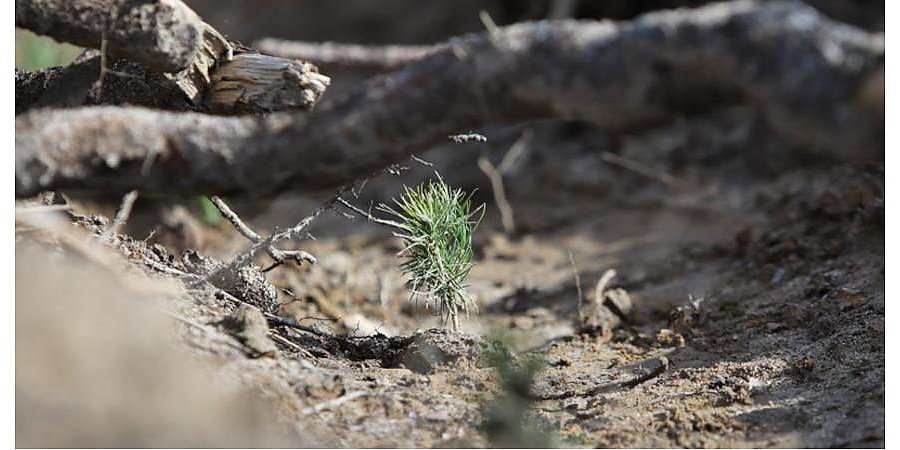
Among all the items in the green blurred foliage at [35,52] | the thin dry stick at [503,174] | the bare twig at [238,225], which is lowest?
the bare twig at [238,225]

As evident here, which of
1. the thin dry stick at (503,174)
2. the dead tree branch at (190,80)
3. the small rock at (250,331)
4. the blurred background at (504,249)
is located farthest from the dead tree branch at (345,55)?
the small rock at (250,331)

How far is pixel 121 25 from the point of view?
2.38m

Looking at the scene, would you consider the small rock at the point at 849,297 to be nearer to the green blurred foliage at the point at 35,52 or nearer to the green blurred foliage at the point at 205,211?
the green blurred foliage at the point at 205,211

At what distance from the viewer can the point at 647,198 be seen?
220 inches

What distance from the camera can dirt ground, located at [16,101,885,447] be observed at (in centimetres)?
182

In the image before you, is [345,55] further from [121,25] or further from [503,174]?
[121,25]

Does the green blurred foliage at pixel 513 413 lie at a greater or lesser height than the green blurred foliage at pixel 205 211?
lesser

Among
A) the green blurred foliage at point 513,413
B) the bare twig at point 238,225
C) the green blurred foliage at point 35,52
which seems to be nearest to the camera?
the green blurred foliage at point 513,413

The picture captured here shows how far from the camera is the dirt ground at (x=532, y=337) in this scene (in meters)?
1.82

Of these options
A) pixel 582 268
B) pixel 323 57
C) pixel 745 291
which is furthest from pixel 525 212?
pixel 745 291

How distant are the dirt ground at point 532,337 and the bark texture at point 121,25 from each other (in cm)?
48

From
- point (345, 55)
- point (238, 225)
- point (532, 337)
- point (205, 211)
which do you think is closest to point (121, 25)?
point (238, 225)

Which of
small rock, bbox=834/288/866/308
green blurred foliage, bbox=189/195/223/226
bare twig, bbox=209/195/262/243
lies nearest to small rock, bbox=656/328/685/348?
small rock, bbox=834/288/866/308

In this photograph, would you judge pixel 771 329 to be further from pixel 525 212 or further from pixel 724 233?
pixel 525 212
